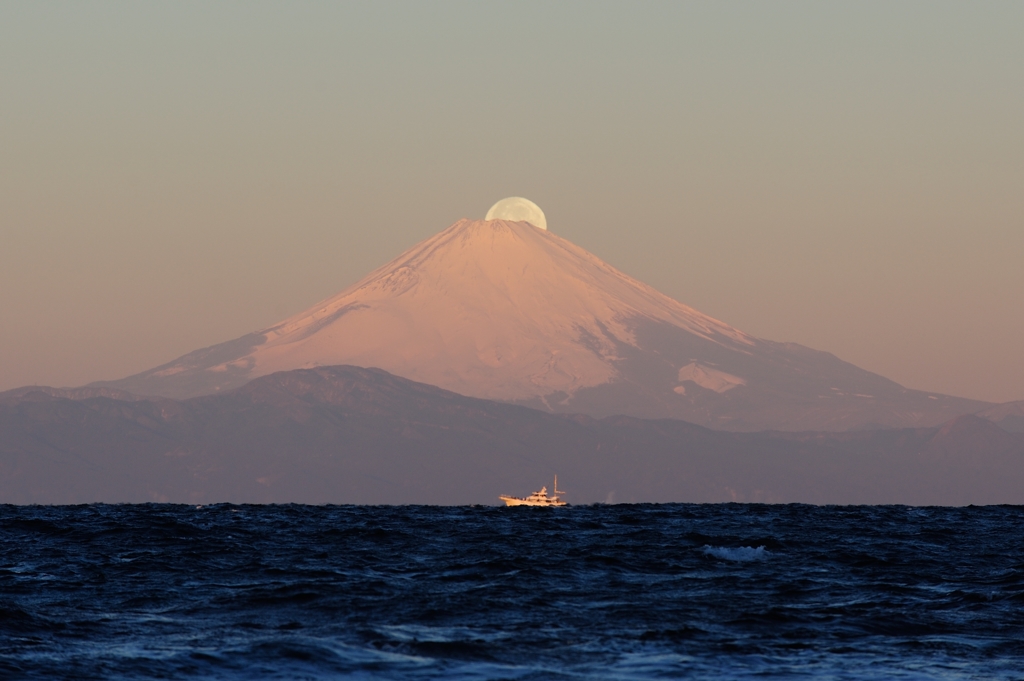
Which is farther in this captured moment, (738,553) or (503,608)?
(738,553)

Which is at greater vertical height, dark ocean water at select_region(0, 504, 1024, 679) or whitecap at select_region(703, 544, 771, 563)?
whitecap at select_region(703, 544, 771, 563)

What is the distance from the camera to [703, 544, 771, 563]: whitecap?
4263 centimetres

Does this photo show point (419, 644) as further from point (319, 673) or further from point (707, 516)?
point (707, 516)

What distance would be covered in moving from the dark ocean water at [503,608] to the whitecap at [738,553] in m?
0.15

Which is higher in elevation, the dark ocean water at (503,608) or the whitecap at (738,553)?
the whitecap at (738,553)

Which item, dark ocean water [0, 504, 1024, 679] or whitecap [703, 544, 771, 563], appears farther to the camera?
whitecap [703, 544, 771, 563]

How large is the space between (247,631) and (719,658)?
8499 millimetres

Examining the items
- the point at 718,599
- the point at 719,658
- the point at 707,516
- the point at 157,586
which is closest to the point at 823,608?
the point at 718,599

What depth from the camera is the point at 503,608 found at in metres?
30.4

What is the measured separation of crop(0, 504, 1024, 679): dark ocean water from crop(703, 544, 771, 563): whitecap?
148mm

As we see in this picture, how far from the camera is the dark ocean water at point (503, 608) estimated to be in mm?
24125

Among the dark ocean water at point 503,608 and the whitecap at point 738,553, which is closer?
the dark ocean water at point 503,608

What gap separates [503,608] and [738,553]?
1494 cm

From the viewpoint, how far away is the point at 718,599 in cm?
3209
